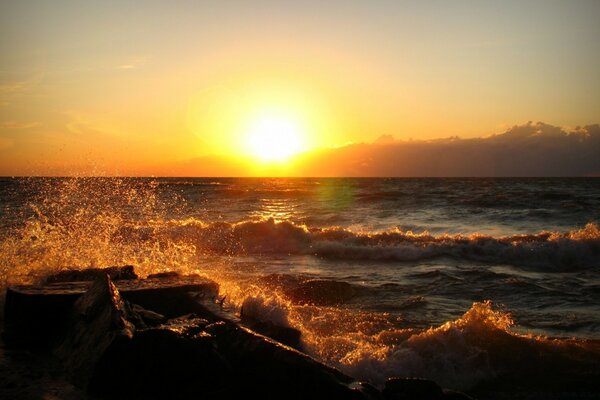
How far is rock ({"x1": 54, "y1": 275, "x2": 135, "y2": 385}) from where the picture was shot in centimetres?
357

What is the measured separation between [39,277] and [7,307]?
294cm

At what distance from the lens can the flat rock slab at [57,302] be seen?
457 centimetres

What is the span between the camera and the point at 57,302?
4820 millimetres

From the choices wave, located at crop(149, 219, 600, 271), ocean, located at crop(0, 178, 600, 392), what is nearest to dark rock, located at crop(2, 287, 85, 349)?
ocean, located at crop(0, 178, 600, 392)

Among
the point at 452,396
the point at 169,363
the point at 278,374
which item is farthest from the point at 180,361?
the point at 452,396

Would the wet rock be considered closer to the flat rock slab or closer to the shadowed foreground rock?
the flat rock slab

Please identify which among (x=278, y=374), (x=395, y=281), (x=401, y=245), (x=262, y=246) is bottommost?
(x=262, y=246)

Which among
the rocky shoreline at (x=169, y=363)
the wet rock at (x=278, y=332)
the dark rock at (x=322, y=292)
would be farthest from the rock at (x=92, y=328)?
the dark rock at (x=322, y=292)

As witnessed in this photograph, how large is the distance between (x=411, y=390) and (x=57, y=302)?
11.4ft

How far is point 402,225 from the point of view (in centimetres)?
2152

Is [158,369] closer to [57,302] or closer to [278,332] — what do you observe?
[278,332]

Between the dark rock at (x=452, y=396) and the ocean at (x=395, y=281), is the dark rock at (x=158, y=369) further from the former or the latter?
the ocean at (x=395, y=281)

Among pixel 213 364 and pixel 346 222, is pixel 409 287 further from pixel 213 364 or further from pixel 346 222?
pixel 346 222

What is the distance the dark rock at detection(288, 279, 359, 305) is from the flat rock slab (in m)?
2.89
